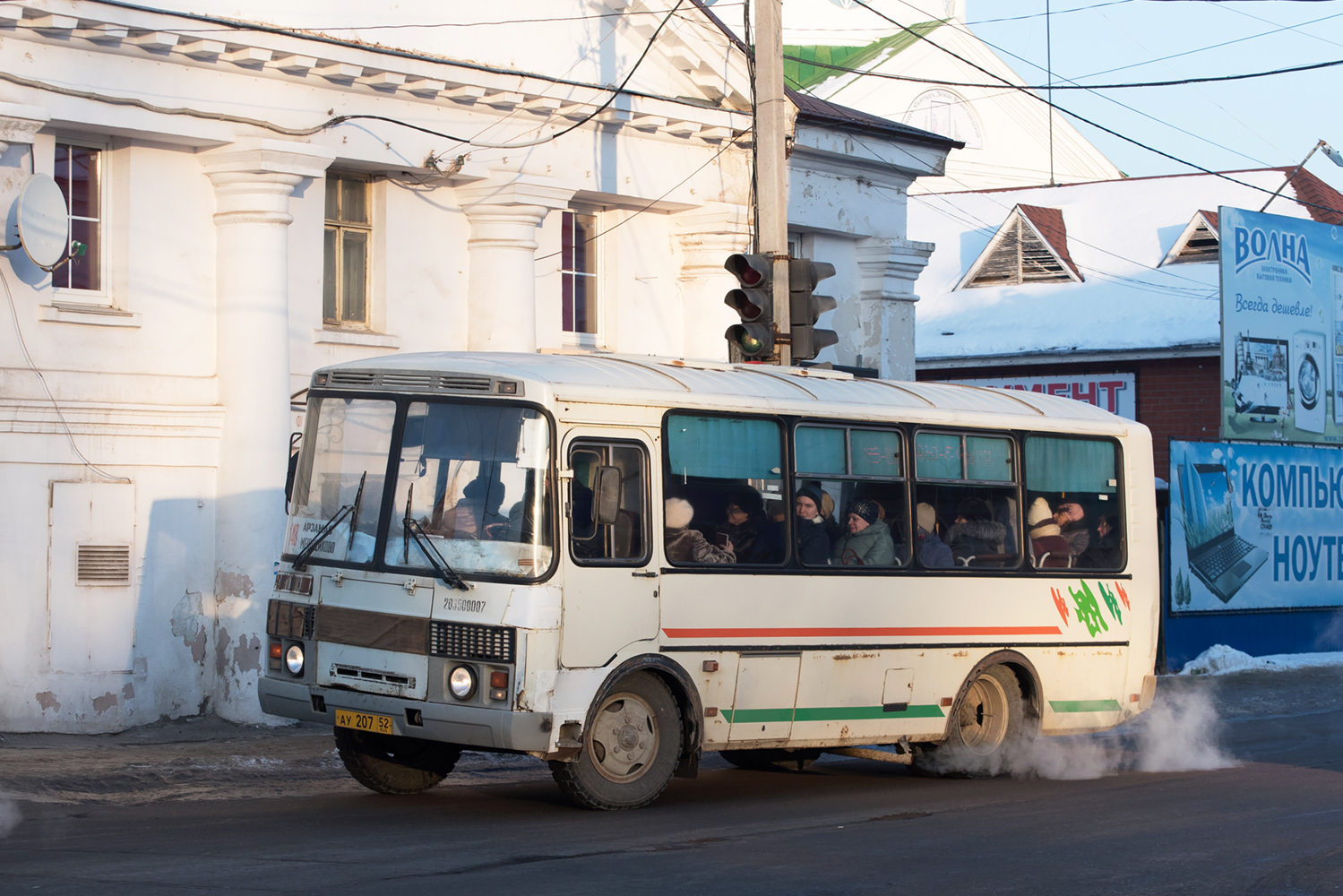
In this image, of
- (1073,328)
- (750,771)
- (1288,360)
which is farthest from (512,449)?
(1073,328)

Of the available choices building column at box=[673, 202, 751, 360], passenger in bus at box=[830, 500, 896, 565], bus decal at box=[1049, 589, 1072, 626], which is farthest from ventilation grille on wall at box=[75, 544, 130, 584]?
bus decal at box=[1049, 589, 1072, 626]

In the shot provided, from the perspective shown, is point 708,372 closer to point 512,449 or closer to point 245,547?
point 512,449

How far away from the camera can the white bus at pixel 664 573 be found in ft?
31.7

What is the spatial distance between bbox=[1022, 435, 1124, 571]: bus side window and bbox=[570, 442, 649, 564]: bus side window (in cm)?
363

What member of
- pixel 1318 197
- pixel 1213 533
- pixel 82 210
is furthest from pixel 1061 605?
pixel 1318 197

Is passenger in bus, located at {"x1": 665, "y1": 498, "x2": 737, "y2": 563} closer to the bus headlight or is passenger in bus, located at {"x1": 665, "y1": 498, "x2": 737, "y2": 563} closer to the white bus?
the white bus

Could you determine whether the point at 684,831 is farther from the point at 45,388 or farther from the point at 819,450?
the point at 45,388

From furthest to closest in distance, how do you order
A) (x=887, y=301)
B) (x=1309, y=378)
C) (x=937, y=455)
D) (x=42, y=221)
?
1. (x=1309, y=378)
2. (x=887, y=301)
3. (x=42, y=221)
4. (x=937, y=455)

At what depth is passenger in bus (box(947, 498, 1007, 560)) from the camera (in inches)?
476

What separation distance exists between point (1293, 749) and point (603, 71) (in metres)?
9.38

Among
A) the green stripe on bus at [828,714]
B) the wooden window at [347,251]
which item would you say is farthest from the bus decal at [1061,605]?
the wooden window at [347,251]

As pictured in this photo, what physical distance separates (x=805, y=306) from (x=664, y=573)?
4.49m

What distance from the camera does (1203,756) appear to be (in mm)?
13914

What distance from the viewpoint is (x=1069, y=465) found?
13.0m
